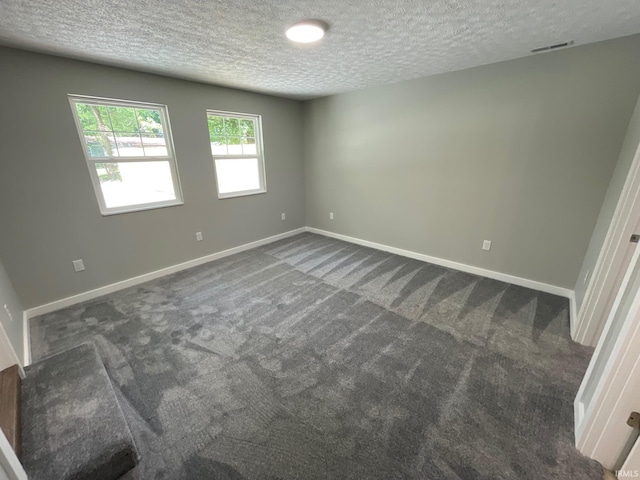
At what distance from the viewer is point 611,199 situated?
2.04 m

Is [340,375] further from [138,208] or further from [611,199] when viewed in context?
[138,208]

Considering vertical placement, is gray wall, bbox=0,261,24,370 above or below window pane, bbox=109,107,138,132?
below

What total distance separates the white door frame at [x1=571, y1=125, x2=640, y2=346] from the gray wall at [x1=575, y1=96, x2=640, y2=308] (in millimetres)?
147

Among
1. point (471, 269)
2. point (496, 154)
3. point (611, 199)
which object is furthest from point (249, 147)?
point (611, 199)

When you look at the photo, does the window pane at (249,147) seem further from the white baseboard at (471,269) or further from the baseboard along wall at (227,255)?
the white baseboard at (471,269)

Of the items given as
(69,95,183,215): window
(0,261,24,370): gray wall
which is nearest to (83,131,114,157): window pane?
(69,95,183,215): window

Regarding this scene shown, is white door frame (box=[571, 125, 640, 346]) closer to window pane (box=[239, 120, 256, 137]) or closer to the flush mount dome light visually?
the flush mount dome light

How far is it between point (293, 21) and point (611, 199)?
275 centimetres

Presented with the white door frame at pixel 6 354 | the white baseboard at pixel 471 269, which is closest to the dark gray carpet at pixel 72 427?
the white door frame at pixel 6 354

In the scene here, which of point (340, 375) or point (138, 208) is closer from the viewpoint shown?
point (340, 375)

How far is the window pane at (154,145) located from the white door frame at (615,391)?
3.96m

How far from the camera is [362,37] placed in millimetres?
1869

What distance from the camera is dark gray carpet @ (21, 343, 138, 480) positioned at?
1.06 metres

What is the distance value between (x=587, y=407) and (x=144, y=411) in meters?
2.44
